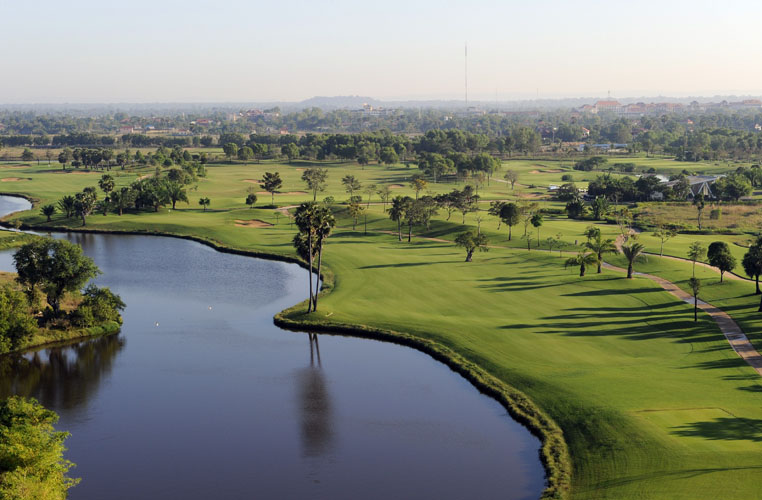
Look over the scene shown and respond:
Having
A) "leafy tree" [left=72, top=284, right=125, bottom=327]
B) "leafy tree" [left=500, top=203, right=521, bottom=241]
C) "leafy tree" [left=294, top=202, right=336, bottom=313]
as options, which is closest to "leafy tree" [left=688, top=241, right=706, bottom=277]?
"leafy tree" [left=500, top=203, right=521, bottom=241]

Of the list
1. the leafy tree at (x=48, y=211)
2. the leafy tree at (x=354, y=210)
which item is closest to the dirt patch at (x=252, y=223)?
the leafy tree at (x=354, y=210)

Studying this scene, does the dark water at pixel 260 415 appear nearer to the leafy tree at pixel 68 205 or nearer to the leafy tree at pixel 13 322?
the leafy tree at pixel 13 322

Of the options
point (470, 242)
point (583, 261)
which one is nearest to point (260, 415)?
point (583, 261)

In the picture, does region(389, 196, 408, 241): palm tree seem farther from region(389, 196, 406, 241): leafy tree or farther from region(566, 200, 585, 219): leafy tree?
region(566, 200, 585, 219): leafy tree

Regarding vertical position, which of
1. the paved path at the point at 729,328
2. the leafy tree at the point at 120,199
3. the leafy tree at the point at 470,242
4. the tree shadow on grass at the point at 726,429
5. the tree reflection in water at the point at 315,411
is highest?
the leafy tree at the point at 120,199

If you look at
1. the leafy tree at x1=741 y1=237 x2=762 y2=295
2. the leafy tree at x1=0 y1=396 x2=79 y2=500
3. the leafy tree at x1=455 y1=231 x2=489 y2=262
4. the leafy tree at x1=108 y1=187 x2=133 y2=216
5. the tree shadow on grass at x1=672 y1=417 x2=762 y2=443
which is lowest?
the tree shadow on grass at x1=672 y1=417 x2=762 y2=443

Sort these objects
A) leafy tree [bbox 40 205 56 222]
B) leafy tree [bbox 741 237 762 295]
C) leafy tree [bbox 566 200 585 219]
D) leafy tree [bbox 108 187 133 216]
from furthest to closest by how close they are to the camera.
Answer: leafy tree [bbox 108 187 133 216], leafy tree [bbox 566 200 585 219], leafy tree [bbox 40 205 56 222], leafy tree [bbox 741 237 762 295]

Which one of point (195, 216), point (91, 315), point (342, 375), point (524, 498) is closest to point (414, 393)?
point (342, 375)

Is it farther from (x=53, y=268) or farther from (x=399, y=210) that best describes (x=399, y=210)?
(x=53, y=268)
